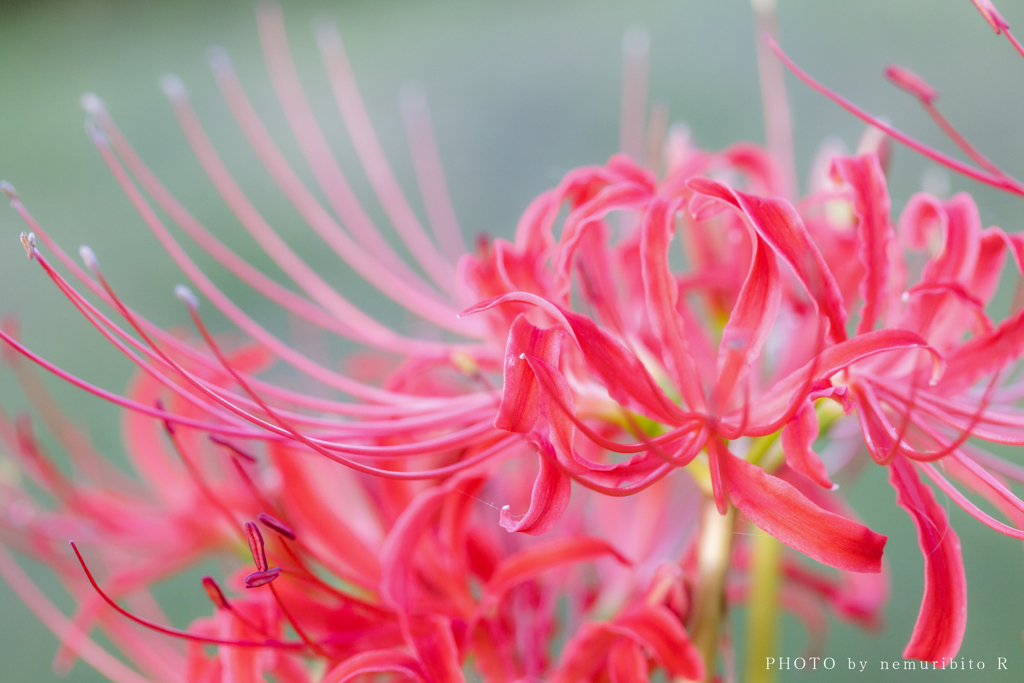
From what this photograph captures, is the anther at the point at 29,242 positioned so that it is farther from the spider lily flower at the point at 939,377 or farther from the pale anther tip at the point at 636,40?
the pale anther tip at the point at 636,40

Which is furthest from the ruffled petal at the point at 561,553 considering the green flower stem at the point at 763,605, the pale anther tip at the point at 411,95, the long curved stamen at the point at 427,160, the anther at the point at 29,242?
the pale anther tip at the point at 411,95

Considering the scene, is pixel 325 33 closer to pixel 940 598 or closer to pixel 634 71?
pixel 634 71

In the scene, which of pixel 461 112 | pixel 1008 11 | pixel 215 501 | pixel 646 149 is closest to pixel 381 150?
pixel 461 112

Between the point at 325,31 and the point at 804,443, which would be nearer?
the point at 804,443

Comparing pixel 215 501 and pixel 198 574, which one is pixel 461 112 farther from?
pixel 215 501

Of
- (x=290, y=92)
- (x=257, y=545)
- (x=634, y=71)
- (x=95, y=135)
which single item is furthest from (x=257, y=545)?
(x=634, y=71)

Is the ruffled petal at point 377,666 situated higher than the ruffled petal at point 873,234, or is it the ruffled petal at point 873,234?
the ruffled petal at point 873,234

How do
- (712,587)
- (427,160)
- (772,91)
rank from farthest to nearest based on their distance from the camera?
(427,160)
(772,91)
(712,587)

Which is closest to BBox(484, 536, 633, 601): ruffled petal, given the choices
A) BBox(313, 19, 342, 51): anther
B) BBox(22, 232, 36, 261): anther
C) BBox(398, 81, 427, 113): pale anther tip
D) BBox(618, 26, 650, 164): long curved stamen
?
BBox(22, 232, 36, 261): anther
